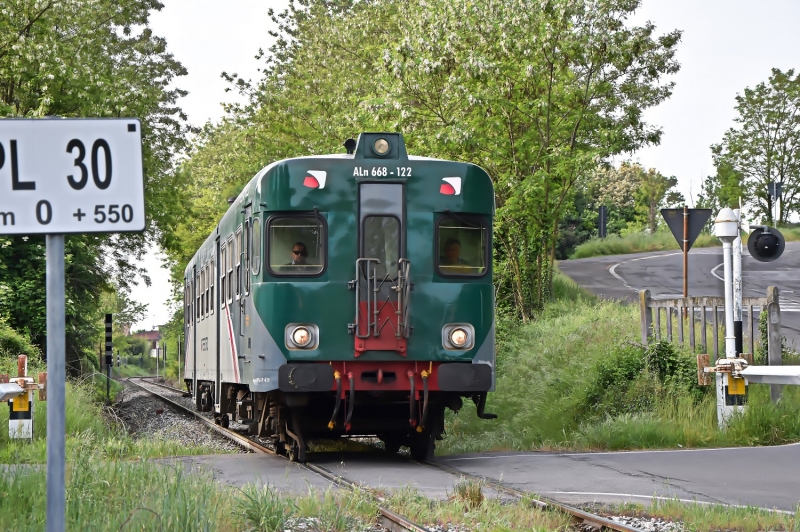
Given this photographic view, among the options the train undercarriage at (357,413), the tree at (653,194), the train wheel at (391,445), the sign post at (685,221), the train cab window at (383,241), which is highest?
the tree at (653,194)

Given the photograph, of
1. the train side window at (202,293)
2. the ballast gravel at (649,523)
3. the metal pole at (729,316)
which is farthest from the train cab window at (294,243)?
the train side window at (202,293)

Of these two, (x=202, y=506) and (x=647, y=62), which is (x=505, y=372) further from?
(x=202, y=506)

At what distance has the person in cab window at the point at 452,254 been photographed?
12852 millimetres

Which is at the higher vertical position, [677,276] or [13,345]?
[677,276]

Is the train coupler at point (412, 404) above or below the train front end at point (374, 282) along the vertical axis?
below

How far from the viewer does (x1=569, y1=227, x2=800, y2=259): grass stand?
5062cm

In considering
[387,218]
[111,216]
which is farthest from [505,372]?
[111,216]

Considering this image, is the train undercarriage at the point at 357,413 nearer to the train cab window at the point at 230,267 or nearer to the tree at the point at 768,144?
the train cab window at the point at 230,267

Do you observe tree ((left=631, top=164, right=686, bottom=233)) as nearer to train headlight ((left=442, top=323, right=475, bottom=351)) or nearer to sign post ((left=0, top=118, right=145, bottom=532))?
train headlight ((left=442, top=323, right=475, bottom=351))

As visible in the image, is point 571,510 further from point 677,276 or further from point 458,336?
point 677,276

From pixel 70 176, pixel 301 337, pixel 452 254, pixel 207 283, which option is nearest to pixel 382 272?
pixel 452 254

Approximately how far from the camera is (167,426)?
21.9 m

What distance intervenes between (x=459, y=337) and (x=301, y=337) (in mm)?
1741

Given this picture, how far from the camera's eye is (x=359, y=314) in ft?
40.4
